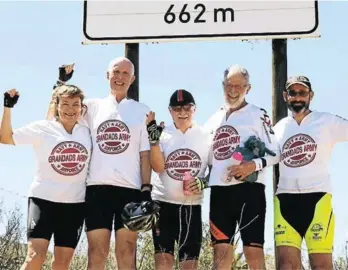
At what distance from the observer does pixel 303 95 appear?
5.92 metres

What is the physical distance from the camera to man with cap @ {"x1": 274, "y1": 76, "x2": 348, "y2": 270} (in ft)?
18.3

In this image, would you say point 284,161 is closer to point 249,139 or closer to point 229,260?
point 249,139

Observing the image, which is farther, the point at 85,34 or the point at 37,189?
the point at 85,34

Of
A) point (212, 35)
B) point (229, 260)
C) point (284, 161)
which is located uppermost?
point (212, 35)

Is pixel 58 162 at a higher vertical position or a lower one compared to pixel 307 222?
higher

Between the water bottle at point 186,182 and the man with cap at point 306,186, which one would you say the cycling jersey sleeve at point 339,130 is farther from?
the water bottle at point 186,182

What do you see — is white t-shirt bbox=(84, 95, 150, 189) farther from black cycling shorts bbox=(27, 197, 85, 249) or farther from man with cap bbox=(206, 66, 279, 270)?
man with cap bbox=(206, 66, 279, 270)

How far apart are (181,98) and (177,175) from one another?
707 mm

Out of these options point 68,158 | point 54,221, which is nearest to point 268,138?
point 68,158

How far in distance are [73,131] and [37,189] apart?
60 centimetres

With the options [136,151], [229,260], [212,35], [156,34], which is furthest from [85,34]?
[229,260]

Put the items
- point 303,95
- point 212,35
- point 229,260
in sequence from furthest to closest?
point 212,35 → point 303,95 → point 229,260

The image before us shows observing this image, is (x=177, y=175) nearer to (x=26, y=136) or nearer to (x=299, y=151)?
(x=299, y=151)

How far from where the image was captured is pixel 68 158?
5676 millimetres
